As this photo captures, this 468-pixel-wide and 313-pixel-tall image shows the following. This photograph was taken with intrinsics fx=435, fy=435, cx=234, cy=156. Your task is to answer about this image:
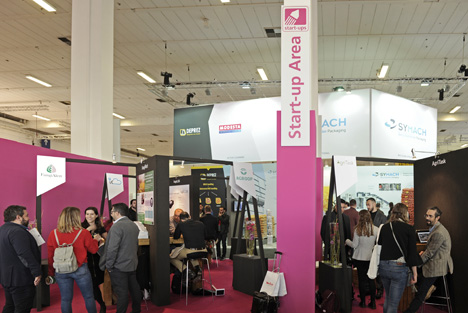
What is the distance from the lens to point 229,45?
33.3 feet

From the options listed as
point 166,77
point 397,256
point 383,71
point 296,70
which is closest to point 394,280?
point 397,256

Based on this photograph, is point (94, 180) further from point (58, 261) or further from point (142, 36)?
point (58, 261)

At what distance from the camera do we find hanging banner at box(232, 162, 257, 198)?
6398 mm

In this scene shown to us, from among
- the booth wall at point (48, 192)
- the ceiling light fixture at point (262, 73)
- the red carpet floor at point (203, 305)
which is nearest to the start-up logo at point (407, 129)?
the ceiling light fixture at point (262, 73)

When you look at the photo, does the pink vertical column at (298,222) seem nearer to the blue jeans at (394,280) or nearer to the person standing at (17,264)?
the blue jeans at (394,280)

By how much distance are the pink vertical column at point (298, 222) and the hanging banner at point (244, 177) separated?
1652 mm

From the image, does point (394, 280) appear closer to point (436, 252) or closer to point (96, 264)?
point (436, 252)

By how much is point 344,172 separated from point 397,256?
1487 millimetres

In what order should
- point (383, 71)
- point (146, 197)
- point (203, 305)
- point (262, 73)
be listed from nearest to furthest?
point (203, 305)
point (146, 197)
point (383, 71)
point (262, 73)

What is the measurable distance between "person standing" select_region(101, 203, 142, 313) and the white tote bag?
4.81ft

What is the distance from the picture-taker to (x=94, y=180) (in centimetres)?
820

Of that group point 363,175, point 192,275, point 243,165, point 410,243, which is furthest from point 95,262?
point 363,175

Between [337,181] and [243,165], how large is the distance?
1535 mm

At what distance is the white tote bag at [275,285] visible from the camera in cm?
462
